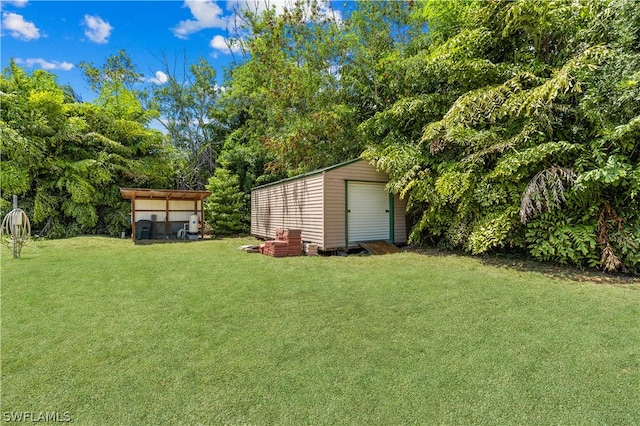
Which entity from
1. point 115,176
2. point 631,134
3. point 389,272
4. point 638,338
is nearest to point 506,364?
point 638,338

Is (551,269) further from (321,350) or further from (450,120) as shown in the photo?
(321,350)

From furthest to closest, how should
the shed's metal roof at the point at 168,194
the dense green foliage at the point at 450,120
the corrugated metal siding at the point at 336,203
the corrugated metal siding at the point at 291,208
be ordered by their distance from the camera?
1. the shed's metal roof at the point at 168,194
2. the corrugated metal siding at the point at 291,208
3. the corrugated metal siding at the point at 336,203
4. the dense green foliage at the point at 450,120

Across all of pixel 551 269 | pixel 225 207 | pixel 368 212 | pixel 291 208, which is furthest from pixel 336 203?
pixel 225 207

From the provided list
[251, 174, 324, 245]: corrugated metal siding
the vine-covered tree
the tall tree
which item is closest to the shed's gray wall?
[251, 174, 324, 245]: corrugated metal siding

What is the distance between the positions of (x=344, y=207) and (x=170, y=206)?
25.6 ft

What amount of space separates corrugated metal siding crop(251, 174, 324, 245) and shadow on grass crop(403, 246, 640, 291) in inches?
108

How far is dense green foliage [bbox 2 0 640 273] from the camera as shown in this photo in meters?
5.00

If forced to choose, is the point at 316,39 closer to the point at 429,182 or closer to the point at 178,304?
the point at 429,182

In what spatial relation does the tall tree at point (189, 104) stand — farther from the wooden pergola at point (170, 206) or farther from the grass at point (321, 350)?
the grass at point (321, 350)

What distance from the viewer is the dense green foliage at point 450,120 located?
5004mm

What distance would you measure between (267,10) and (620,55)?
12.1 meters

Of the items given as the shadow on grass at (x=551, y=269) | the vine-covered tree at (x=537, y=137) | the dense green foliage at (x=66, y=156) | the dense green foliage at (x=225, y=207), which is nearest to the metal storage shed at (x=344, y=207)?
the vine-covered tree at (x=537, y=137)

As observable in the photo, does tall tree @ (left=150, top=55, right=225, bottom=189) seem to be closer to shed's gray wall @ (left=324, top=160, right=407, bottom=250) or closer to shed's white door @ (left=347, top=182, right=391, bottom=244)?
shed's gray wall @ (left=324, top=160, right=407, bottom=250)

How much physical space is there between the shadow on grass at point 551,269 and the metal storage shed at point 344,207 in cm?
156
